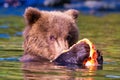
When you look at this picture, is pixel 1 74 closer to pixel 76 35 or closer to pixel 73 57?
pixel 73 57

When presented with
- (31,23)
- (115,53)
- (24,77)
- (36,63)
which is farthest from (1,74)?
(115,53)

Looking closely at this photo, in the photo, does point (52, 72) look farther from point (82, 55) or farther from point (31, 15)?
point (31, 15)

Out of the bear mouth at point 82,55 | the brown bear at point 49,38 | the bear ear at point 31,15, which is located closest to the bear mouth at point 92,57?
the bear mouth at point 82,55

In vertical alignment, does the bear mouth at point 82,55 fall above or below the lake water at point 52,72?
above

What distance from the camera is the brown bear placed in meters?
8.48

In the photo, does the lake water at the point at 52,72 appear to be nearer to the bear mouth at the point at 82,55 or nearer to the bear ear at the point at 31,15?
the bear mouth at the point at 82,55

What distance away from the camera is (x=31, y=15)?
865cm

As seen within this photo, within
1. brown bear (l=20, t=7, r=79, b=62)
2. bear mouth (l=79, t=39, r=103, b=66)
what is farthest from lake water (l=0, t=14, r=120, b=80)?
brown bear (l=20, t=7, r=79, b=62)

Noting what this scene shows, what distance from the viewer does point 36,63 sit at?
27.2ft

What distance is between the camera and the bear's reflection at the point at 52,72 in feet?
22.1

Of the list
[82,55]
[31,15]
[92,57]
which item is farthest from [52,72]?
[31,15]

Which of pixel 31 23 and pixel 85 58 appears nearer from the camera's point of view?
pixel 85 58

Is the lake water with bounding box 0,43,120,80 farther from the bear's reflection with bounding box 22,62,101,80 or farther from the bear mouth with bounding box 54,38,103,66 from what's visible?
the bear mouth with bounding box 54,38,103,66

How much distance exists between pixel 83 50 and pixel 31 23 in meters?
1.20
